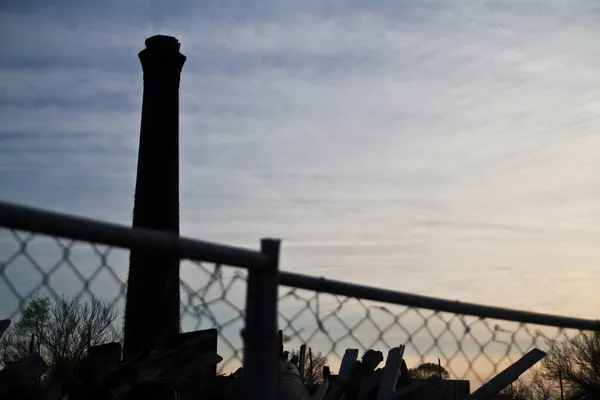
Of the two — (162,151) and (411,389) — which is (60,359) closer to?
(411,389)

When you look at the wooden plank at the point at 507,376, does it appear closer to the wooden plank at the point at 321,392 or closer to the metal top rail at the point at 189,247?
the metal top rail at the point at 189,247

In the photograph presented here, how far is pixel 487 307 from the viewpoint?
2834mm

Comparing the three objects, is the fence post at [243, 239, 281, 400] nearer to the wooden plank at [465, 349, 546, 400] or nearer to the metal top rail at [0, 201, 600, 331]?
the metal top rail at [0, 201, 600, 331]

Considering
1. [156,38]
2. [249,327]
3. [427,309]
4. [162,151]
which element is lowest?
[249,327]

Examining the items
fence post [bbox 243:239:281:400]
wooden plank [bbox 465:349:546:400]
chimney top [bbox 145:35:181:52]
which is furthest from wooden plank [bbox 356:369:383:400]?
chimney top [bbox 145:35:181:52]

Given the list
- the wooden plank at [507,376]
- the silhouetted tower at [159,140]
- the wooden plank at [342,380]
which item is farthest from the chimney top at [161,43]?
the wooden plank at [507,376]

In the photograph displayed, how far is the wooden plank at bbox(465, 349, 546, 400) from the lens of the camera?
13.0 ft

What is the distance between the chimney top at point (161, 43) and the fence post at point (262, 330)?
17895 millimetres

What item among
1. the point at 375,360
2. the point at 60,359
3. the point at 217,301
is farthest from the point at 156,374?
the point at 217,301

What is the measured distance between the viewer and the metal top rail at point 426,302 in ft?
7.37

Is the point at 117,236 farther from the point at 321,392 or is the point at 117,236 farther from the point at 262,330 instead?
the point at 321,392

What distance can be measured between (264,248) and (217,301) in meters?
0.21

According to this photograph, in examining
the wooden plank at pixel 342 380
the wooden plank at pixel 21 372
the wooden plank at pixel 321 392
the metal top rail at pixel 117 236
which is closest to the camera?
the metal top rail at pixel 117 236

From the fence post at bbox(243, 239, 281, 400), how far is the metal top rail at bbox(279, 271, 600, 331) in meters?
0.15
